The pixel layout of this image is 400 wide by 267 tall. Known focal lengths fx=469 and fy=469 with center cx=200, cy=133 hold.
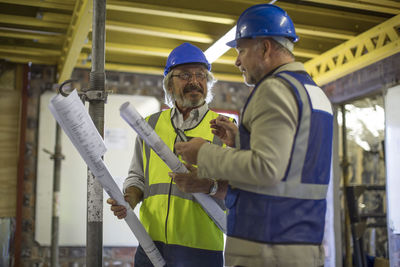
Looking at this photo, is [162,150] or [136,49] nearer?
[162,150]

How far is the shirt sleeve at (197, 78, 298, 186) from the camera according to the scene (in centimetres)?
150

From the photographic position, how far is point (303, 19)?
17.7 feet

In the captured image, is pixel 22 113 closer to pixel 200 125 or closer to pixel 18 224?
pixel 18 224

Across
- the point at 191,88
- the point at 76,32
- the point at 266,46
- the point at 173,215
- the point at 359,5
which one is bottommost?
the point at 173,215

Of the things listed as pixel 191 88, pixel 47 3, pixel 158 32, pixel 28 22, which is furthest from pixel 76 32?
pixel 191 88

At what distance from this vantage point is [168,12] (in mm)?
4938

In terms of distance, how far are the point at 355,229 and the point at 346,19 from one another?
8.47ft

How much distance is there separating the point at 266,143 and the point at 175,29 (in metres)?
4.41

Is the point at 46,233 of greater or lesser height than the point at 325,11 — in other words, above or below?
below

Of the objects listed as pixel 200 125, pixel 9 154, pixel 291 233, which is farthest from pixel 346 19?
pixel 9 154

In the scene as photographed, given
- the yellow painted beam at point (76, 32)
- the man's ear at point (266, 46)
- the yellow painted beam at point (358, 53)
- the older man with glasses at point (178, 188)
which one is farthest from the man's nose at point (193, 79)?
the yellow painted beam at point (358, 53)

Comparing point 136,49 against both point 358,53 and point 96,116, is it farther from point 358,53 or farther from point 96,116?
point 96,116

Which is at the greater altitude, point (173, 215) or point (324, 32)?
point (324, 32)

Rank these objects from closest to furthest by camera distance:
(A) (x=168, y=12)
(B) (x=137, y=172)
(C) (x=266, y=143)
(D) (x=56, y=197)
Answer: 1. (C) (x=266, y=143)
2. (B) (x=137, y=172)
3. (A) (x=168, y=12)
4. (D) (x=56, y=197)
